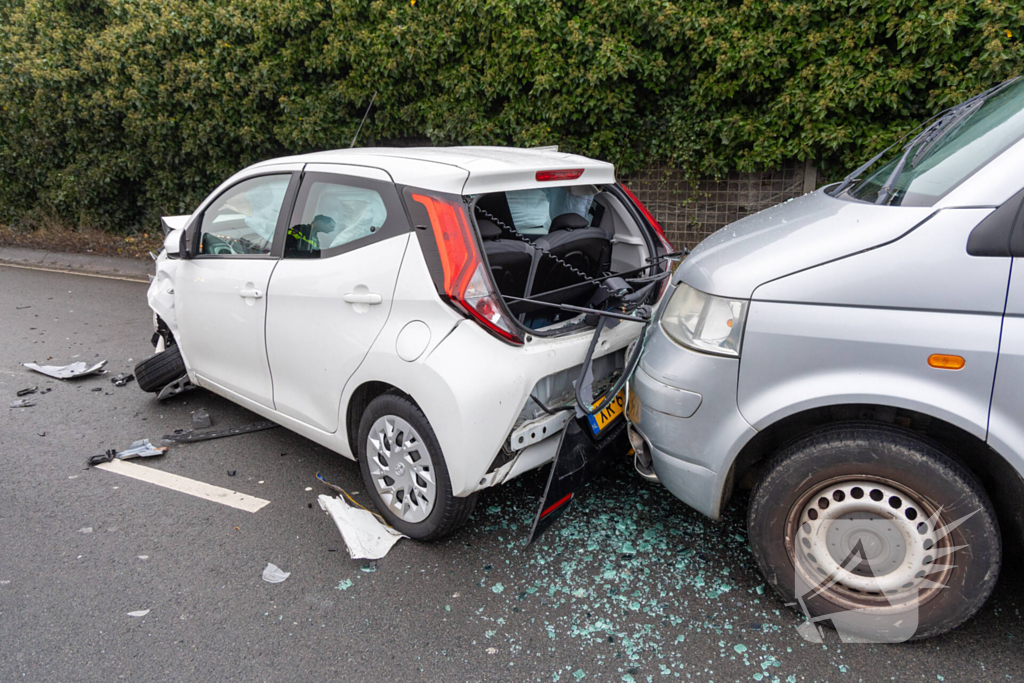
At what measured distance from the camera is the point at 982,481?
2.48 meters

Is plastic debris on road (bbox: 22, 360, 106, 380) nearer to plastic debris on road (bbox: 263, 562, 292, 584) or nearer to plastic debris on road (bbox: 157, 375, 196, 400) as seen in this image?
plastic debris on road (bbox: 157, 375, 196, 400)

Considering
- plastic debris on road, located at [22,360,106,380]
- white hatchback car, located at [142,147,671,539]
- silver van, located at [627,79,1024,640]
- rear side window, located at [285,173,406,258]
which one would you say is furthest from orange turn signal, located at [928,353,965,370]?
plastic debris on road, located at [22,360,106,380]

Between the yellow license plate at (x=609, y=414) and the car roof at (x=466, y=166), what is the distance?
42.4 inches

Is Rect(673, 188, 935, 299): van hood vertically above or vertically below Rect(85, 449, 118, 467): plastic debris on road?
above

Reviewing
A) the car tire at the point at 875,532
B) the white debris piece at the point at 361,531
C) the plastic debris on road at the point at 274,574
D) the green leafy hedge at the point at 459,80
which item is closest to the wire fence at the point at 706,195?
the green leafy hedge at the point at 459,80

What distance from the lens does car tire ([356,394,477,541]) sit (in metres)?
3.05

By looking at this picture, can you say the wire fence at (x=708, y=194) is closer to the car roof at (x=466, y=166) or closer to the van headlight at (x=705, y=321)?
the car roof at (x=466, y=166)

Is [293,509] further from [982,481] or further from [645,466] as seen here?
[982,481]

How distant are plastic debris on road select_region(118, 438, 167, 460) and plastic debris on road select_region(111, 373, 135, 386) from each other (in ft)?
4.25

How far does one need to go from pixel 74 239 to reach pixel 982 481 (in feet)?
40.9

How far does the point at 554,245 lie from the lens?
11.1 feet

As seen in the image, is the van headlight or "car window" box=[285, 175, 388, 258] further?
"car window" box=[285, 175, 388, 258]

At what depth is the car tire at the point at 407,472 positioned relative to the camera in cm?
305

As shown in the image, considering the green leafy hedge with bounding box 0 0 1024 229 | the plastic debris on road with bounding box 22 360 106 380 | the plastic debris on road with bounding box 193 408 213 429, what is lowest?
the plastic debris on road with bounding box 193 408 213 429
